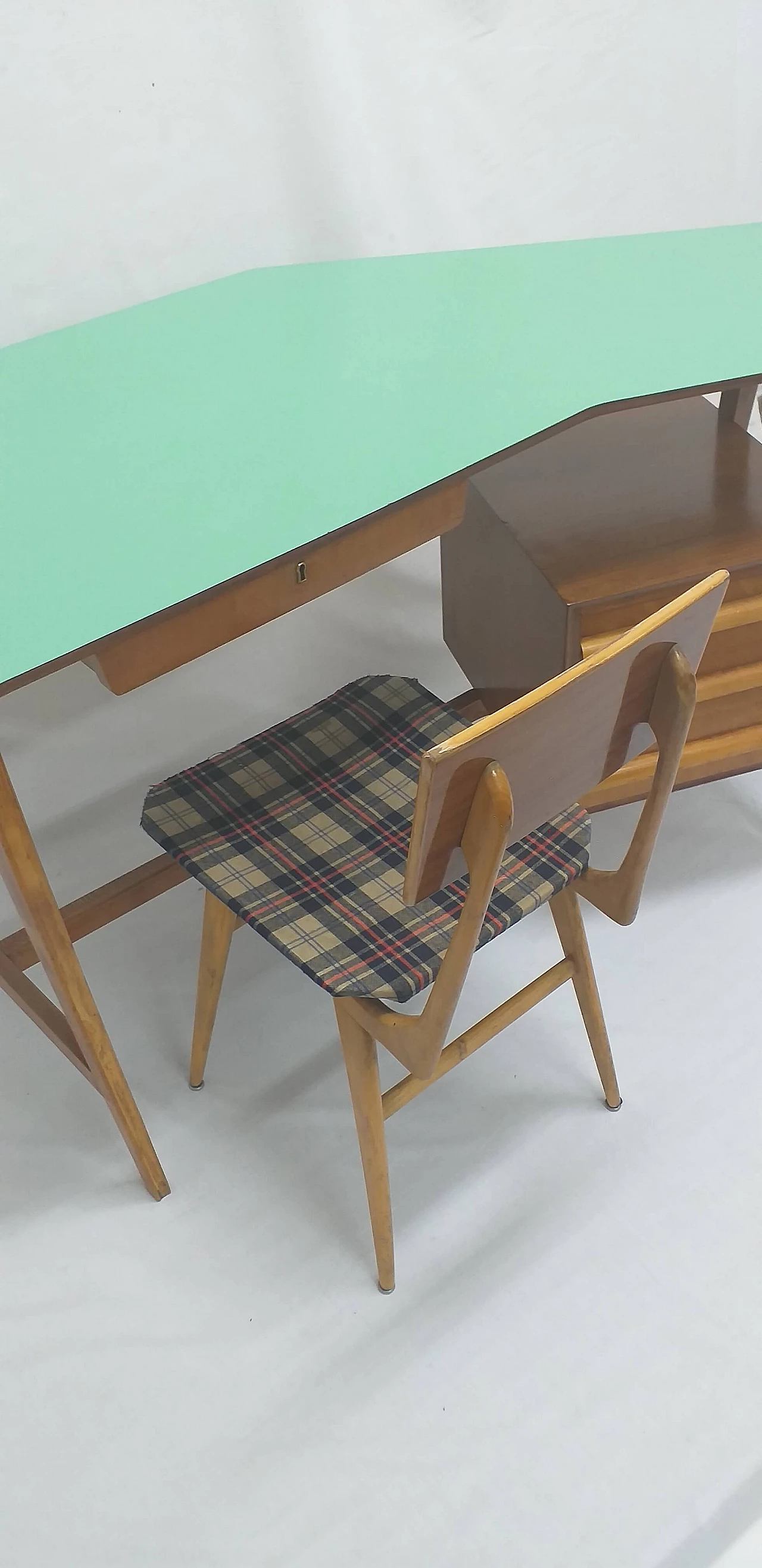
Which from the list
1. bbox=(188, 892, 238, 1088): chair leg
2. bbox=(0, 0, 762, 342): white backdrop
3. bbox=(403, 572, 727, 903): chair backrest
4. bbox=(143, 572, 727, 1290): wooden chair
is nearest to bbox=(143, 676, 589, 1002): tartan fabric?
bbox=(143, 572, 727, 1290): wooden chair

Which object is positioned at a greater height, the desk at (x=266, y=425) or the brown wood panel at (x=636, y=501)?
the desk at (x=266, y=425)

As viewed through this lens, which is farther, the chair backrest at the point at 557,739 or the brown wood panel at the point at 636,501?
the brown wood panel at the point at 636,501

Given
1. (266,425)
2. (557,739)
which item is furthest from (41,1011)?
(557,739)

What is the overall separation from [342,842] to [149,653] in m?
0.30

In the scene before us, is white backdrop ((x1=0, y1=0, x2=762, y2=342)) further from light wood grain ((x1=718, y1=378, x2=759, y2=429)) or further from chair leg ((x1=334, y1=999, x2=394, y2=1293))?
chair leg ((x1=334, y1=999, x2=394, y2=1293))

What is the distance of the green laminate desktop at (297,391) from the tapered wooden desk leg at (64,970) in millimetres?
188

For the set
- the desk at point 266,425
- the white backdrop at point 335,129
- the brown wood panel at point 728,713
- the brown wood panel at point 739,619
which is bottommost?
the brown wood panel at point 728,713

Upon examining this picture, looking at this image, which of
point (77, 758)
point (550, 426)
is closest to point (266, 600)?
point (550, 426)

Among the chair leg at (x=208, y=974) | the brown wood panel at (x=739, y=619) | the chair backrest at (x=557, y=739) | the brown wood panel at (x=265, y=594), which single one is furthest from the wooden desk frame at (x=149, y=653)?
the chair backrest at (x=557, y=739)

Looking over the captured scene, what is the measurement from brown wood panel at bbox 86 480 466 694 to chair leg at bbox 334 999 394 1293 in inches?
14.7

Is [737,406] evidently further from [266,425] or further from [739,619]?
[266,425]

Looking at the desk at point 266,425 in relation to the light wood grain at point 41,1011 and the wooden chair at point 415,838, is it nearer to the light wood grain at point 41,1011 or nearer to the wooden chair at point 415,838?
the light wood grain at point 41,1011

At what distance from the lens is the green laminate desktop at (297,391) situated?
1.23 metres

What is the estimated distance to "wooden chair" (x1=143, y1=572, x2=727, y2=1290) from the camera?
0.93m
